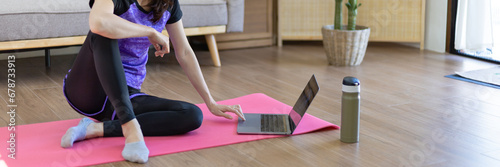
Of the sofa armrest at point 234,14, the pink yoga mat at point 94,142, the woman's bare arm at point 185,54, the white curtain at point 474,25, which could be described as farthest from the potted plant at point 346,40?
the woman's bare arm at point 185,54

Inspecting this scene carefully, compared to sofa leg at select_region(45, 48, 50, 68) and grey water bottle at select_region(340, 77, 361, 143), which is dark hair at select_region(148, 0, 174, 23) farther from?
sofa leg at select_region(45, 48, 50, 68)

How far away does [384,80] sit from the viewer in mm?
2762

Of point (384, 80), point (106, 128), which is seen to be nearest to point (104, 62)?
point (106, 128)

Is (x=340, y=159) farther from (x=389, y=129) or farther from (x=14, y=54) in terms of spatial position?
(x=14, y=54)

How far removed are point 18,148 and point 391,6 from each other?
255 cm

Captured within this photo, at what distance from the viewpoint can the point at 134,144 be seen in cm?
162

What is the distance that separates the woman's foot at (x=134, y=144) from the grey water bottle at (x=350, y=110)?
59cm

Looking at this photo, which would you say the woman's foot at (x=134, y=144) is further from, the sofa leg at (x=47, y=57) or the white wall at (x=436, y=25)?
the white wall at (x=436, y=25)

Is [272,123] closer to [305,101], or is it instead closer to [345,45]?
[305,101]

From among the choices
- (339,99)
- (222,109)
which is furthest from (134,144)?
(339,99)

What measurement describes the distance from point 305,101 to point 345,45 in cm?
133

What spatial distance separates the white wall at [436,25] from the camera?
351cm

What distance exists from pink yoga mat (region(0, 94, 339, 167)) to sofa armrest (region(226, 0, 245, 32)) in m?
1.17

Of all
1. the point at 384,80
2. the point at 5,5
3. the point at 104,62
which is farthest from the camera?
the point at 384,80
